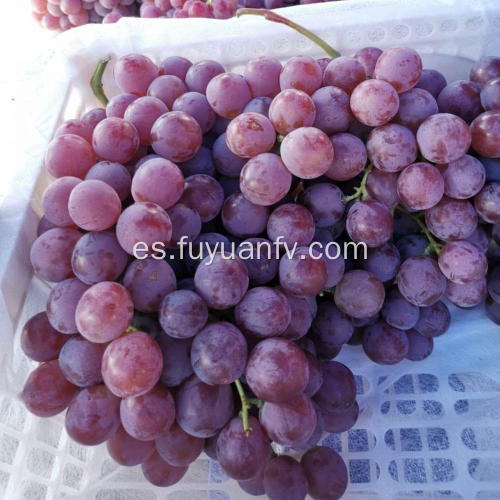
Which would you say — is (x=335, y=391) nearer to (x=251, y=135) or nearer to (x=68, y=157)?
(x=251, y=135)

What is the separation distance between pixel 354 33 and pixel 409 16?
0.09m

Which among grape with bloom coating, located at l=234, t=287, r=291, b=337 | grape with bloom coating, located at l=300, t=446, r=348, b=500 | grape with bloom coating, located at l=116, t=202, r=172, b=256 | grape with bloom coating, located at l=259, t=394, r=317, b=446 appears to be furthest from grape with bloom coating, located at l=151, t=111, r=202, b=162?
grape with bloom coating, located at l=300, t=446, r=348, b=500

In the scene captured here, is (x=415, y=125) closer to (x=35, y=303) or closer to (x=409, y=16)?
(x=409, y=16)

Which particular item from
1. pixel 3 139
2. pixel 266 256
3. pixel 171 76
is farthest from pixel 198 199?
pixel 3 139

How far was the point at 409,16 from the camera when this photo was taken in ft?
2.70

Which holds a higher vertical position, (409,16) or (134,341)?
(409,16)

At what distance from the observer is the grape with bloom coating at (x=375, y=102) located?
0.60 m

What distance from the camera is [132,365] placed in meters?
0.50

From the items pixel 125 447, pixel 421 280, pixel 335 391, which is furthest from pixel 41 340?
pixel 421 280

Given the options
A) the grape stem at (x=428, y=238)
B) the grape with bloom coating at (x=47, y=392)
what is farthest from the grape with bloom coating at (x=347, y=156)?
the grape with bloom coating at (x=47, y=392)

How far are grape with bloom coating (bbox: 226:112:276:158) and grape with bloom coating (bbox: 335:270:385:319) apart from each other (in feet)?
0.69

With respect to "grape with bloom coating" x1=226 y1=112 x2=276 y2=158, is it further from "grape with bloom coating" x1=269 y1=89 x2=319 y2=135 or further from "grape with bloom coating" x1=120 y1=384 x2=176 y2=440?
"grape with bloom coating" x1=120 y1=384 x2=176 y2=440

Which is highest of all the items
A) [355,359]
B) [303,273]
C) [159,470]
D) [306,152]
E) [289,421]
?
[306,152]

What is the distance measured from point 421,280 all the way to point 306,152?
241 millimetres
